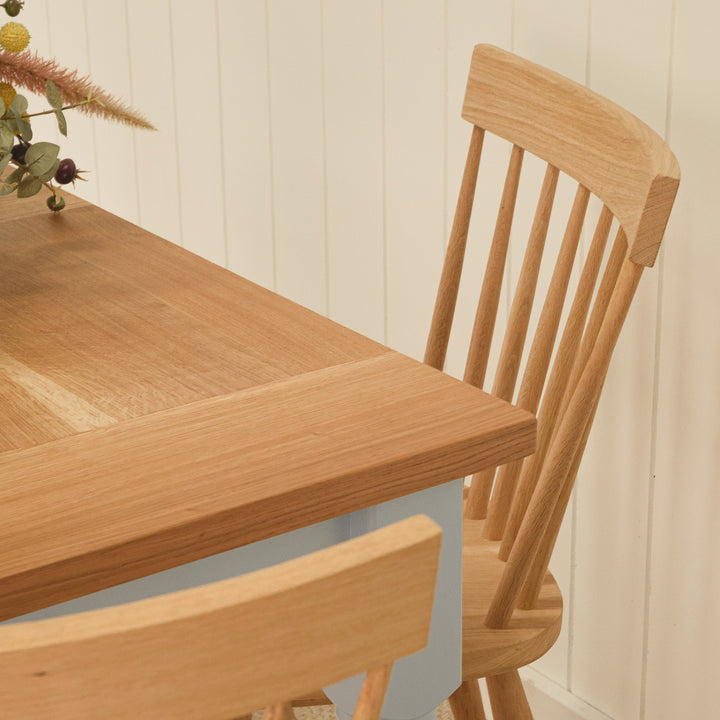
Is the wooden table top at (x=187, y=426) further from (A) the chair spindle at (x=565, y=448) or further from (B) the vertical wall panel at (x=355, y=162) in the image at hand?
(B) the vertical wall panel at (x=355, y=162)

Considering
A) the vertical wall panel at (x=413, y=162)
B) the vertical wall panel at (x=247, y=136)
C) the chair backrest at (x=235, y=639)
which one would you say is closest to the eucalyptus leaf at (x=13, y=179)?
the chair backrest at (x=235, y=639)

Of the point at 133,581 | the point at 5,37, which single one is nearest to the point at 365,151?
the point at 5,37

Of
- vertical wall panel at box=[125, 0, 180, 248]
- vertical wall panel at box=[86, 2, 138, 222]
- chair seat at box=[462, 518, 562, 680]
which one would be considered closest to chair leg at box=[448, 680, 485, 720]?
chair seat at box=[462, 518, 562, 680]

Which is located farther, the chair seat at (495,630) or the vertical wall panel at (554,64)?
the vertical wall panel at (554,64)

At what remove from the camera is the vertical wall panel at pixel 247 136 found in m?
2.05

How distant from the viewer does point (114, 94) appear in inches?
96.7

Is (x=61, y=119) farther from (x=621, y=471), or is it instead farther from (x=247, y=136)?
(x=247, y=136)

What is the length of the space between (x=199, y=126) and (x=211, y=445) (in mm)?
1552

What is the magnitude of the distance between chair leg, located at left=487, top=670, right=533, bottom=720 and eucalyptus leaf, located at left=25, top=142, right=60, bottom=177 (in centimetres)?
69

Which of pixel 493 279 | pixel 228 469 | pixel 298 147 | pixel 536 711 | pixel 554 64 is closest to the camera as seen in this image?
pixel 228 469

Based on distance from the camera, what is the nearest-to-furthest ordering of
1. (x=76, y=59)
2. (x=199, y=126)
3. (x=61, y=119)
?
(x=61, y=119)
(x=199, y=126)
(x=76, y=59)

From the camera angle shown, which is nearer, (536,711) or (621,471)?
(621,471)

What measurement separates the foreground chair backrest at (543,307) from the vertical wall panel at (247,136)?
2.51 feet

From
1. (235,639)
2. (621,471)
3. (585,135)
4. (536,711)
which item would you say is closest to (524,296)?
(585,135)
